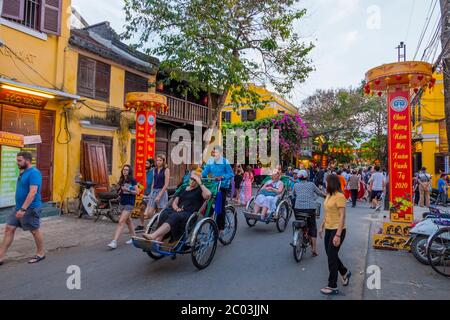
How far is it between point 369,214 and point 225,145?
12.8 m

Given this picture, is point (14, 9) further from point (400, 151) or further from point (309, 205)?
point (400, 151)

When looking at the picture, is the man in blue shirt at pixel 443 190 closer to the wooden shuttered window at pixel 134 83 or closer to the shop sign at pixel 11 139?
the wooden shuttered window at pixel 134 83

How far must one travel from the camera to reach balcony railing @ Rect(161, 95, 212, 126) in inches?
590

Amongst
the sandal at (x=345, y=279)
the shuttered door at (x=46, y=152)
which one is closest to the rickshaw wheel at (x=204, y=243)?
the sandal at (x=345, y=279)

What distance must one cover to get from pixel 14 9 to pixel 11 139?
3.58m

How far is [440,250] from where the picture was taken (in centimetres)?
520

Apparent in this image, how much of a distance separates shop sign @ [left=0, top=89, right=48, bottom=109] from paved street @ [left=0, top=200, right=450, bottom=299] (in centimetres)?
386

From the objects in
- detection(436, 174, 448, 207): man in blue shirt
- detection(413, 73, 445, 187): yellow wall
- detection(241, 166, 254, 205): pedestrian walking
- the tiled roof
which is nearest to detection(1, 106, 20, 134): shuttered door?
the tiled roof

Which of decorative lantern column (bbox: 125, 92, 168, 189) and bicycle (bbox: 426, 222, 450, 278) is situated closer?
bicycle (bbox: 426, 222, 450, 278)

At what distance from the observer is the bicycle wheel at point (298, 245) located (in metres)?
5.32

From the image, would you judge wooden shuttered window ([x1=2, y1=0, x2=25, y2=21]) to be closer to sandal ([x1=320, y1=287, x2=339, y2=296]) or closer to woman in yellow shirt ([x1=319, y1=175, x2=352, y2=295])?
woman in yellow shirt ([x1=319, y1=175, x2=352, y2=295])

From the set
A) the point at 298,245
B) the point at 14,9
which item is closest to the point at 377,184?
the point at 298,245

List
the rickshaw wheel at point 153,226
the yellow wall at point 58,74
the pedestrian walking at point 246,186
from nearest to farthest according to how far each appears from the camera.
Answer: the rickshaw wheel at point 153,226, the yellow wall at point 58,74, the pedestrian walking at point 246,186
